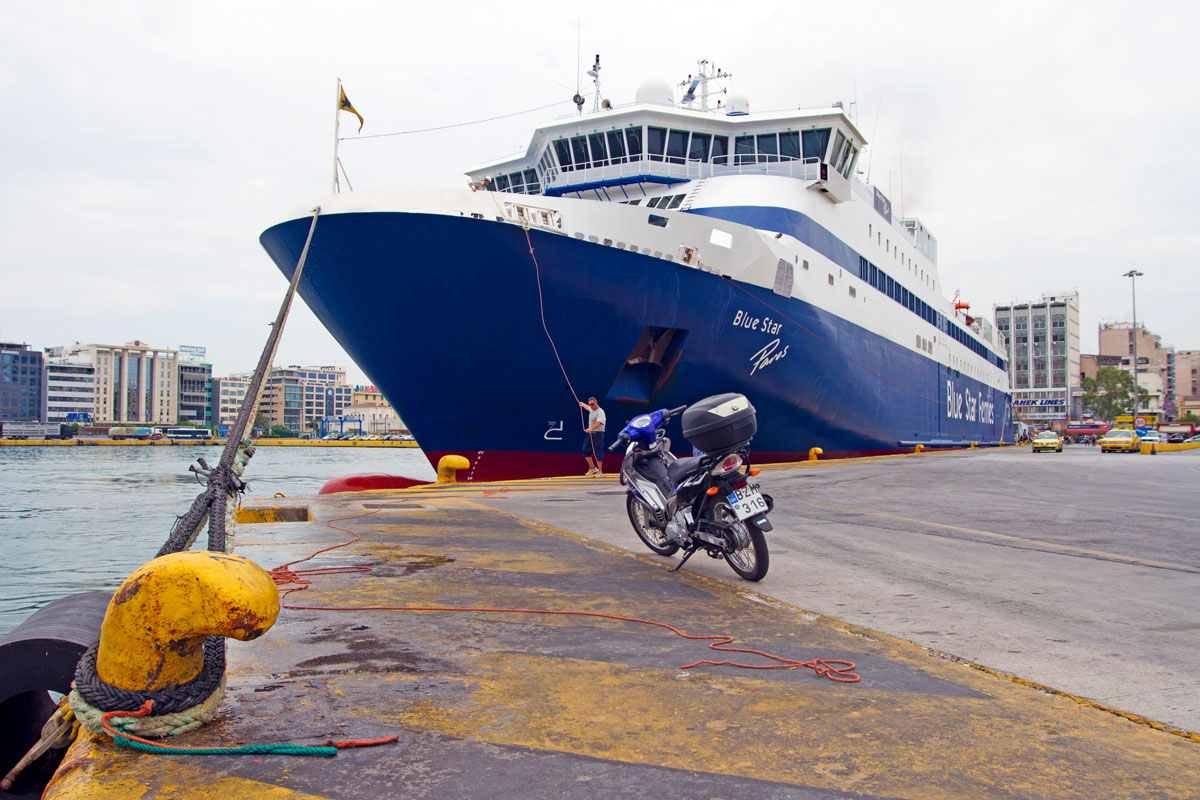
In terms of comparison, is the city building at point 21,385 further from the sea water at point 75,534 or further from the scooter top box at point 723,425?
the scooter top box at point 723,425

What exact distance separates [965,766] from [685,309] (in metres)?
12.5

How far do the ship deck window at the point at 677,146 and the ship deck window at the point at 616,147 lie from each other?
1.16 m

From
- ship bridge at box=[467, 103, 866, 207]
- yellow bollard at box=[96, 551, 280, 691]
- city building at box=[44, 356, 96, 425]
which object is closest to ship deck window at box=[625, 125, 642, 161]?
ship bridge at box=[467, 103, 866, 207]

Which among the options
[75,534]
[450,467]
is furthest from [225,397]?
[75,534]

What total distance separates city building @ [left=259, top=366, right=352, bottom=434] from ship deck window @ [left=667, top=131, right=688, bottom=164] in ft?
432

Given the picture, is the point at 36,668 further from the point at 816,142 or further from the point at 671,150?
the point at 816,142

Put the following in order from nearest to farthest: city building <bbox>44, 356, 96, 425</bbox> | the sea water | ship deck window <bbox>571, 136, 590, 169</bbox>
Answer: the sea water, ship deck window <bbox>571, 136, 590, 169</bbox>, city building <bbox>44, 356, 96, 425</bbox>

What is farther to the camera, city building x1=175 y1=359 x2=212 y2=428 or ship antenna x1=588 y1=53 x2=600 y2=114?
city building x1=175 y1=359 x2=212 y2=428

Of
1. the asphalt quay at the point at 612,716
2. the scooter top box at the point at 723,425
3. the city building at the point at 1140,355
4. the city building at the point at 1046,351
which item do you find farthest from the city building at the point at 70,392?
the city building at the point at 1140,355

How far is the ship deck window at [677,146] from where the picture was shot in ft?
62.6

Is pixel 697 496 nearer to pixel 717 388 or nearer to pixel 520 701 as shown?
pixel 520 701

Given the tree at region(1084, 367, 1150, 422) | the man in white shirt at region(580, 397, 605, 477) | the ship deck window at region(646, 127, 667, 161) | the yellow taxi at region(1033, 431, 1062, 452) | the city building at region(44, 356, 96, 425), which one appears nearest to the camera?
the man in white shirt at region(580, 397, 605, 477)

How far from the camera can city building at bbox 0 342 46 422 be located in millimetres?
108438

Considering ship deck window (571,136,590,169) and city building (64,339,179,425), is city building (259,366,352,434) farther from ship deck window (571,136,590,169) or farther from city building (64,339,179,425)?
ship deck window (571,136,590,169)
